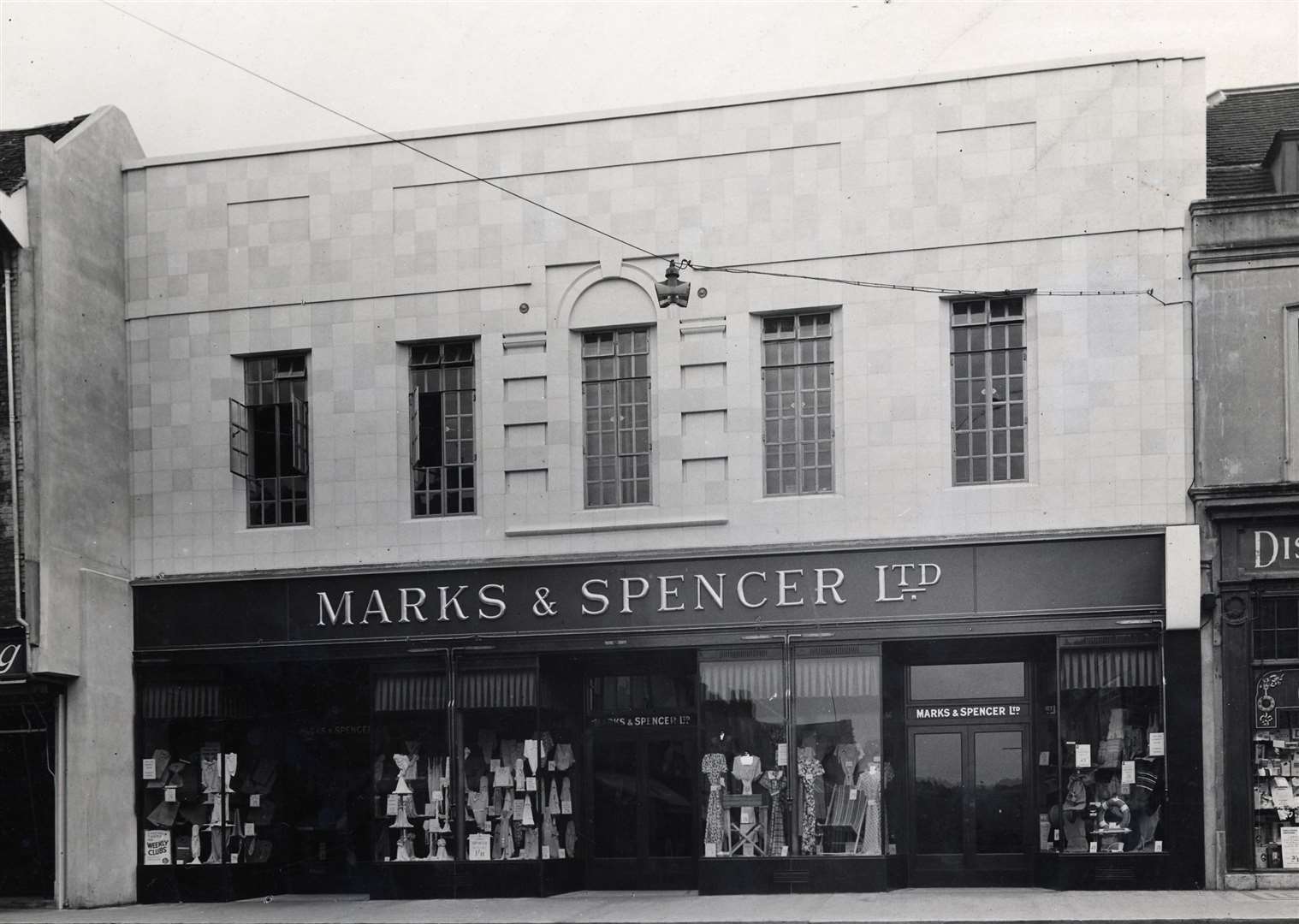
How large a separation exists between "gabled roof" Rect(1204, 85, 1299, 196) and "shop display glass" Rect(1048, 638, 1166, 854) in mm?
6422

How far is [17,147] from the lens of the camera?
25.1 metres

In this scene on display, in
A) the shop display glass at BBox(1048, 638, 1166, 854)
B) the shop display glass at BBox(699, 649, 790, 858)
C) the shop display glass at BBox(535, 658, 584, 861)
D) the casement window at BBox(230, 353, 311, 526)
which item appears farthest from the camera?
the casement window at BBox(230, 353, 311, 526)

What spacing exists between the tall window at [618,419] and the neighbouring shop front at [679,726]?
3.75 ft

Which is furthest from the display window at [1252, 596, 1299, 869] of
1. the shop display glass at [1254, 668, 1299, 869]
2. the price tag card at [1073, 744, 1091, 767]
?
the price tag card at [1073, 744, 1091, 767]

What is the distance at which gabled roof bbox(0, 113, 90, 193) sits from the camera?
76.8 feet

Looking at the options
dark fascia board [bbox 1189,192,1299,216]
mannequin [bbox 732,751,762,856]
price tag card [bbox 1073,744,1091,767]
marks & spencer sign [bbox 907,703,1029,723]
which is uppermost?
dark fascia board [bbox 1189,192,1299,216]

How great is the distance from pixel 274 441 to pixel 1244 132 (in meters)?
14.8

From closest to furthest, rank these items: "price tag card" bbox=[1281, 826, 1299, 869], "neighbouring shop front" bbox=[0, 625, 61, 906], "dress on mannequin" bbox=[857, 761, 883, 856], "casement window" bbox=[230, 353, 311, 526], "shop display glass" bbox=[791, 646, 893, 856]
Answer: "price tag card" bbox=[1281, 826, 1299, 869] < "dress on mannequin" bbox=[857, 761, 883, 856] < "shop display glass" bbox=[791, 646, 893, 856] < "neighbouring shop front" bbox=[0, 625, 61, 906] < "casement window" bbox=[230, 353, 311, 526]

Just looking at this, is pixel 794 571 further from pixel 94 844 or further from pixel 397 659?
pixel 94 844

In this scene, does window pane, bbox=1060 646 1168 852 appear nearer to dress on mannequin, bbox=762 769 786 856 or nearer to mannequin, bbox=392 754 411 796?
dress on mannequin, bbox=762 769 786 856

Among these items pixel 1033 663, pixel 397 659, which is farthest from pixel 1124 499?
pixel 397 659

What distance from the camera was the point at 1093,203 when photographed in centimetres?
2147

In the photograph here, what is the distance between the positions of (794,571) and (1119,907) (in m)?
6.00

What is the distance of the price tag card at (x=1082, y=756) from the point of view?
821 inches
